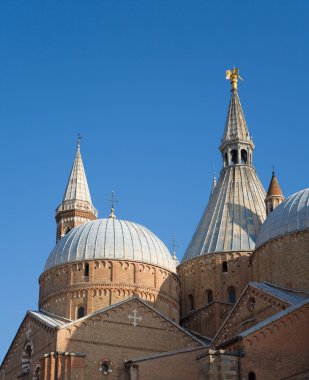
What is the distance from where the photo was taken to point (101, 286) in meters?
40.4

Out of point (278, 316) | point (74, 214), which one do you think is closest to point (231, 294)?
point (278, 316)

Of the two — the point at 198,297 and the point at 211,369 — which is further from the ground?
the point at 198,297

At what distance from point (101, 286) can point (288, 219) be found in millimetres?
9433

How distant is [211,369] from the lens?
30750 millimetres

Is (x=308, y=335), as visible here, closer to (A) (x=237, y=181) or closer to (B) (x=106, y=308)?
(B) (x=106, y=308)

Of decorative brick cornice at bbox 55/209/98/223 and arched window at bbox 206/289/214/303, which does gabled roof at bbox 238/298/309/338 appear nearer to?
arched window at bbox 206/289/214/303

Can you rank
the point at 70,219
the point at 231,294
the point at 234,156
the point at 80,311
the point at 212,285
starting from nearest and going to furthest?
the point at 80,311
the point at 231,294
the point at 212,285
the point at 234,156
the point at 70,219

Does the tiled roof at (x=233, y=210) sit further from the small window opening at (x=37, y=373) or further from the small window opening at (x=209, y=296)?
the small window opening at (x=37, y=373)

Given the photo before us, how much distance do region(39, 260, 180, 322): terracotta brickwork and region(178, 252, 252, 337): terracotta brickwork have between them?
162 centimetres

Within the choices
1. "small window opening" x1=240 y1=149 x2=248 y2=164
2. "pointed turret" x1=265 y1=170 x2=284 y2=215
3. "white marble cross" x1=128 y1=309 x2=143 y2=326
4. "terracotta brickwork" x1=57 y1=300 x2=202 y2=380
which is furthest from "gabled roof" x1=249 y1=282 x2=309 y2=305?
"small window opening" x1=240 y1=149 x2=248 y2=164

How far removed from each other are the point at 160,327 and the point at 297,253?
690 cm

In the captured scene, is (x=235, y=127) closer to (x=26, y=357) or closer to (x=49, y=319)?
(x=49, y=319)

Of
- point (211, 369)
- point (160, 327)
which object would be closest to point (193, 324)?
point (160, 327)

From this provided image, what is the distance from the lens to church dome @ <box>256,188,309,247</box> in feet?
125
